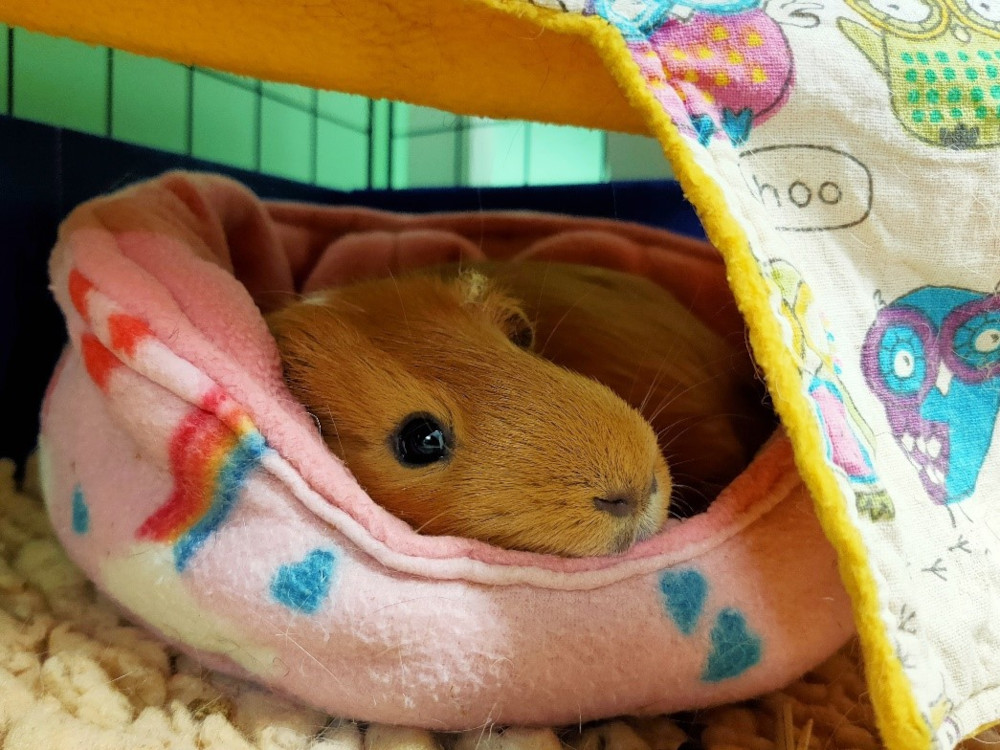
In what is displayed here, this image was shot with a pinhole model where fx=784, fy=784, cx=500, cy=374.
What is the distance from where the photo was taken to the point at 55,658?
824mm

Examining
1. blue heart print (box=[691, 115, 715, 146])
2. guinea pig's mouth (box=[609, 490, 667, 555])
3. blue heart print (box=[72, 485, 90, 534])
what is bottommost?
blue heart print (box=[72, 485, 90, 534])

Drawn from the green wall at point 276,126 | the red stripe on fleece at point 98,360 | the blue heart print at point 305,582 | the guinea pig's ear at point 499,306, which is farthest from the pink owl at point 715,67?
the green wall at point 276,126

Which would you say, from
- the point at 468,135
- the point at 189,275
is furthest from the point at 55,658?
the point at 468,135

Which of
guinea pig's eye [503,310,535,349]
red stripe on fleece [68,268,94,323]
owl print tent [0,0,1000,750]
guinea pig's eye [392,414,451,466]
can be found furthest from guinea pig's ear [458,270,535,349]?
red stripe on fleece [68,268,94,323]

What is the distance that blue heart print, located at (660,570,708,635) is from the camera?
0.75 m

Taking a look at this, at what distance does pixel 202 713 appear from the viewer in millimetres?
797

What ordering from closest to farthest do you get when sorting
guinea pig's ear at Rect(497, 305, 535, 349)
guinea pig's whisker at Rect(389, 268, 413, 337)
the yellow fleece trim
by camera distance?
the yellow fleece trim, guinea pig's whisker at Rect(389, 268, 413, 337), guinea pig's ear at Rect(497, 305, 535, 349)

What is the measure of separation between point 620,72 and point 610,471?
370mm

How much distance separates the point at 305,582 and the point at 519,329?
18.6 inches

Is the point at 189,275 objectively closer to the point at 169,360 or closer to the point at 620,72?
the point at 169,360

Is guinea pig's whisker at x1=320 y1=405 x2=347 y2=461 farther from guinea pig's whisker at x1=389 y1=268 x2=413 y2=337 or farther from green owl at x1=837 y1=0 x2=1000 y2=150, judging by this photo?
green owl at x1=837 y1=0 x2=1000 y2=150

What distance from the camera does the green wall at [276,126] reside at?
4.50 ft

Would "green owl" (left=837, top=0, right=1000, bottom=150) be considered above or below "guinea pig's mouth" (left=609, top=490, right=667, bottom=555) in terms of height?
above

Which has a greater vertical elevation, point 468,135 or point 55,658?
point 468,135
